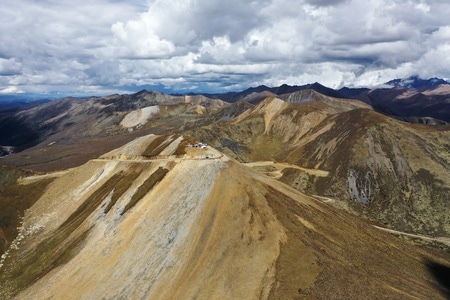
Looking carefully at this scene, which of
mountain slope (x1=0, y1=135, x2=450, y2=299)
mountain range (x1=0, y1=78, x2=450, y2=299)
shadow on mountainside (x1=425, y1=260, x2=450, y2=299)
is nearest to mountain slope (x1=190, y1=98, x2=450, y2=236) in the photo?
mountain range (x1=0, y1=78, x2=450, y2=299)

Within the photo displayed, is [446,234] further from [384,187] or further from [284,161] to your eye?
[284,161]

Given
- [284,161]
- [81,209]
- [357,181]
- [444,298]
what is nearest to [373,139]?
[357,181]

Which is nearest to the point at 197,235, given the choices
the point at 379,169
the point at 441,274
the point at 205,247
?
the point at 205,247

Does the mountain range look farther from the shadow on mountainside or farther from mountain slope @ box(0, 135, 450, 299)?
the shadow on mountainside

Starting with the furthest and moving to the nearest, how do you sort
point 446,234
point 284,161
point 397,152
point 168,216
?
point 284,161 < point 397,152 < point 446,234 < point 168,216

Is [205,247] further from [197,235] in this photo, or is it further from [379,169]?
[379,169]
